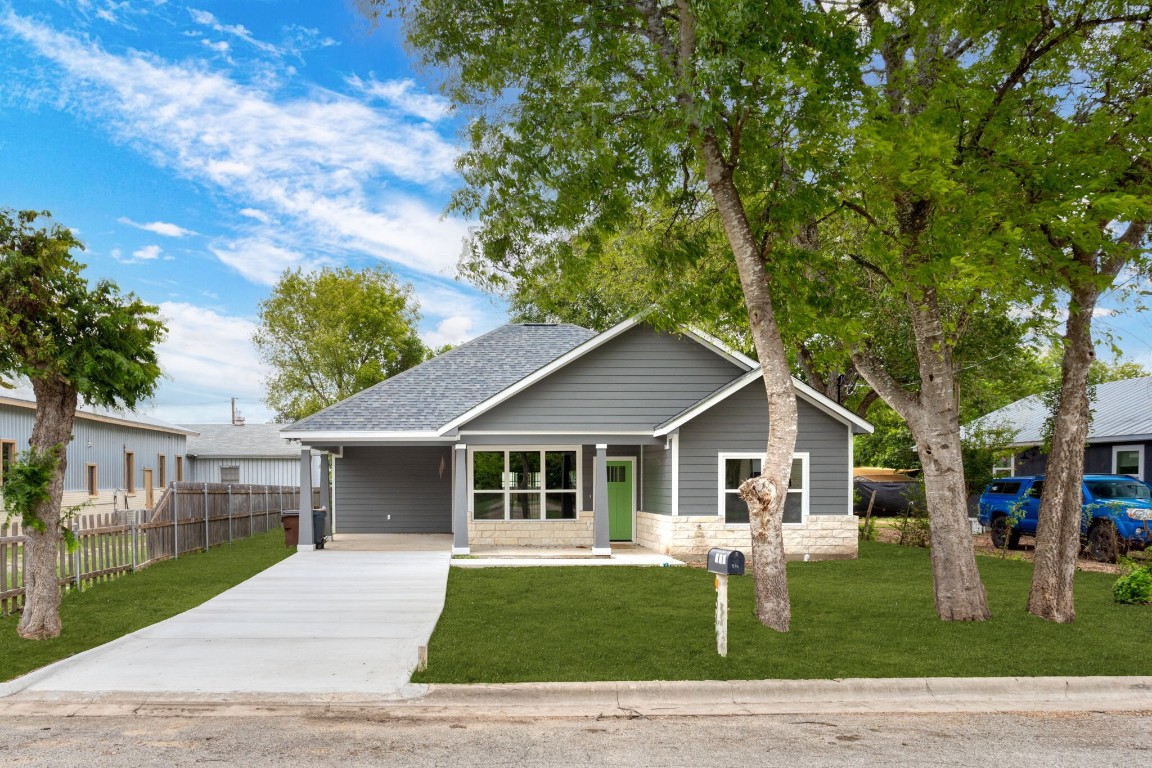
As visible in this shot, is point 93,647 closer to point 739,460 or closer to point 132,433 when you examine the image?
point 739,460

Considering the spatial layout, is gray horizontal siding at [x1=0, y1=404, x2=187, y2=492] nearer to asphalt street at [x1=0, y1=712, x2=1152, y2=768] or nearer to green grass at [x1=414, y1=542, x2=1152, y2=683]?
green grass at [x1=414, y1=542, x2=1152, y2=683]

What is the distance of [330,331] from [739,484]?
28975mm

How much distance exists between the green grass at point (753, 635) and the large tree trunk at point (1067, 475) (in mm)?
477

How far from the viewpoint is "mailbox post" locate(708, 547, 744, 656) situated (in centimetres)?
842

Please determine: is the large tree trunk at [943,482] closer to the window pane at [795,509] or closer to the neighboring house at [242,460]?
the window pane at [795,509]

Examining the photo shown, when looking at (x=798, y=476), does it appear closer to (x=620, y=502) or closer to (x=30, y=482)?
(x=620, y=502)

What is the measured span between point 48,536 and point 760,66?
9.36 metres

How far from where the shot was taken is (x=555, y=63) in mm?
10656

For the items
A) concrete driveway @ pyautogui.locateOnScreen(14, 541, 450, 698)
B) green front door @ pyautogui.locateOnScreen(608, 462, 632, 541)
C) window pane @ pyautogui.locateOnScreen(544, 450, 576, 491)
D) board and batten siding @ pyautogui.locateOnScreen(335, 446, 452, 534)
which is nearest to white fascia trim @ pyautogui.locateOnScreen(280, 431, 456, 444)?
window pane @ pyautogui.locateOnScreen(544, 450, 576, 491)

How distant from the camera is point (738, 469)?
1831cm

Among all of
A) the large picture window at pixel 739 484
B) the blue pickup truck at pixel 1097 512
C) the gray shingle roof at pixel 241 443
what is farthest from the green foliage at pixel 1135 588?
the gray shingle roof at pixel 241 443

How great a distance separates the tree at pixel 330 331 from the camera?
139ft

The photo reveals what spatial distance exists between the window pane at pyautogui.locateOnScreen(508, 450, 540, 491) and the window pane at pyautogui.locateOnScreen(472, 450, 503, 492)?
0.32 meters

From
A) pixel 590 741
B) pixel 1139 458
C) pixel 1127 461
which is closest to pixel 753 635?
pixel 590 741
